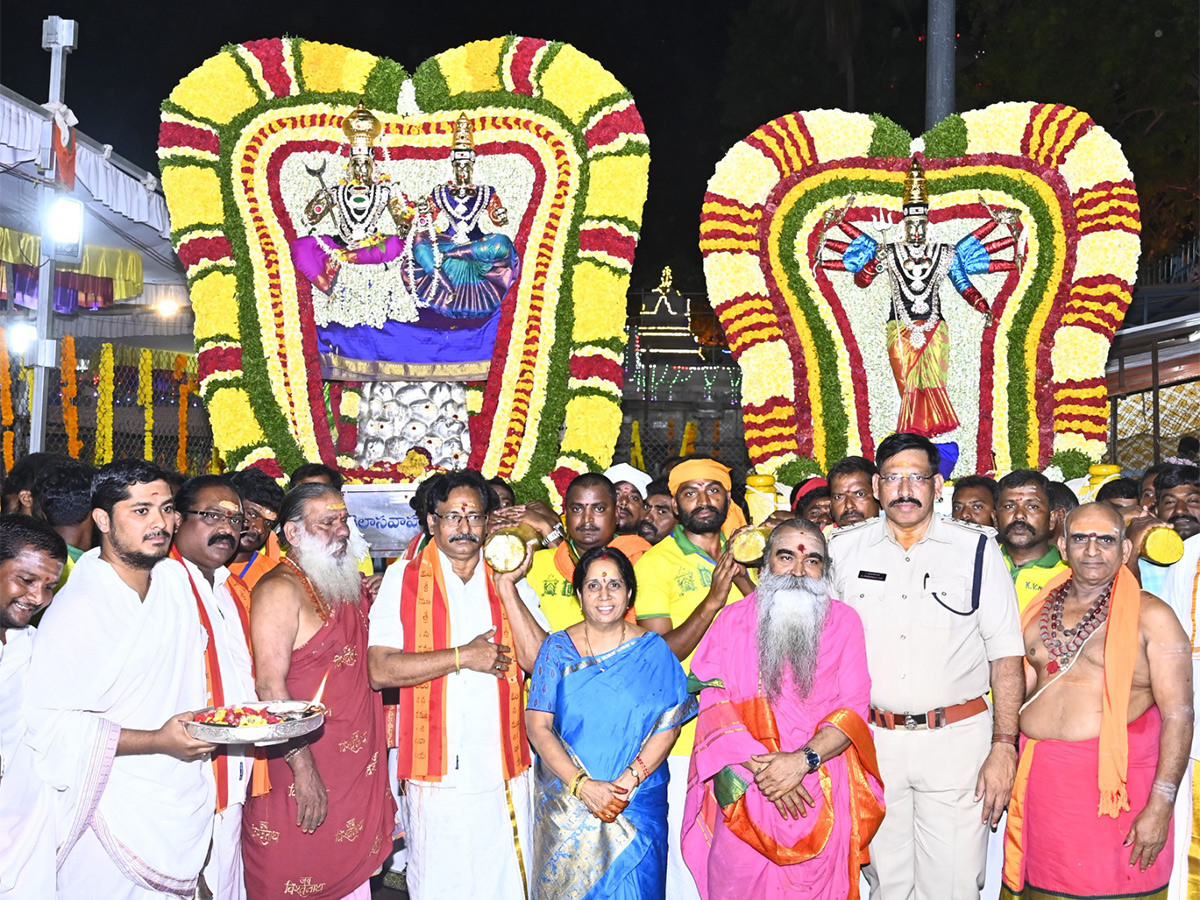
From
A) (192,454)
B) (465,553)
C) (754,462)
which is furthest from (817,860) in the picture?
(192,454)

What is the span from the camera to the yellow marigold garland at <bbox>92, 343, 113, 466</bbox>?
14094 mm

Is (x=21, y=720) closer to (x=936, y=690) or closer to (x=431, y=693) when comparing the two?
(x=431, y=693)

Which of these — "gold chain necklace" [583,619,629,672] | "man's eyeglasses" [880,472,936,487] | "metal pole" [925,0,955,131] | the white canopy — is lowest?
"gold chain necklace" [583,619,629,672]

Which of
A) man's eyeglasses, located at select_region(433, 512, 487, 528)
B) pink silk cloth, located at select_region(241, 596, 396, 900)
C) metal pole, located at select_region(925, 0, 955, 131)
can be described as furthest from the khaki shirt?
metal pole, located at select_region(925, 0, 955, 131)

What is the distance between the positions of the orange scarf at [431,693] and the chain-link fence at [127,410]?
9.86 metres

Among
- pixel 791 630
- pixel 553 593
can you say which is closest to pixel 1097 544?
pixel 791 630

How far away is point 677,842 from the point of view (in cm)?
526

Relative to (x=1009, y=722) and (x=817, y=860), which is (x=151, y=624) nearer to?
(x=817, y=860)

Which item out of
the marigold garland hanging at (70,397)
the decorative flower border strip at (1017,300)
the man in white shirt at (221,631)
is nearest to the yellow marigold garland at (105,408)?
the marigold garland hanging at (70,397)

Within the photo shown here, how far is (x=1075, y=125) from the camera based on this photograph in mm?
9297

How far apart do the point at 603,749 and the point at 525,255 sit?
5.47m

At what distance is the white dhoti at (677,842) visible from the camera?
17.0ft

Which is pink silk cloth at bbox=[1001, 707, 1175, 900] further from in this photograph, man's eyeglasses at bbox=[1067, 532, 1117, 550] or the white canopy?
the white canopy

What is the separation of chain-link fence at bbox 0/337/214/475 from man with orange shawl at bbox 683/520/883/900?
10839 millimetres
